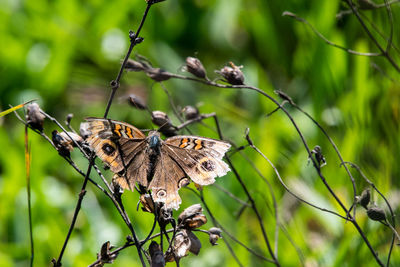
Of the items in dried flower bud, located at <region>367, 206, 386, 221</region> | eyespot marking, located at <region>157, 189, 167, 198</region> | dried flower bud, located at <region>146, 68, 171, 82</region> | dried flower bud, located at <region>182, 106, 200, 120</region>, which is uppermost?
dried flower bud, located at <region>146, 68, 171, 82</region>

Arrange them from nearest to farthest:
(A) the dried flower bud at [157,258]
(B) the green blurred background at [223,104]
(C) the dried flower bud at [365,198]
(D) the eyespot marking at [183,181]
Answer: (A) the dried flower bud at [157,258] < (C) the dried flower bud at [365,198] < (D) the eyespot marking at [183,181] < (B) the green blurred background at [223,104]

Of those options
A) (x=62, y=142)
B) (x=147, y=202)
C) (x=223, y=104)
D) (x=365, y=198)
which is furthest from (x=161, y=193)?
(x=223, y=104)

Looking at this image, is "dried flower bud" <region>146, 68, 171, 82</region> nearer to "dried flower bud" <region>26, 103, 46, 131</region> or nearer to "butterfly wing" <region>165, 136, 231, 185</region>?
"butterfly wing" <region>165, 136, 231, 185</region>

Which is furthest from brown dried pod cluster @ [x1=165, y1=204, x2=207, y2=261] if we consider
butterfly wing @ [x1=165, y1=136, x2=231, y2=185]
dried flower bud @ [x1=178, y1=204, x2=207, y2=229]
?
butterfly wing @ [x1=165, y1=136, x2=231, y2=185]

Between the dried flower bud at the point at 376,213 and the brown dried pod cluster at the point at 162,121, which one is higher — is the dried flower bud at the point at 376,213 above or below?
below

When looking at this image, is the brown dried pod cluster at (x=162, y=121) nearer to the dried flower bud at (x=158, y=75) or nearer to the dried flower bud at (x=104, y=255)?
the dried flower bud at (x=158, y=75)

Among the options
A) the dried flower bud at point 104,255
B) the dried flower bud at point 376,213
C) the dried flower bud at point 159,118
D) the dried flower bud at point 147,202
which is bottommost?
the dried flower bud at point 376,213

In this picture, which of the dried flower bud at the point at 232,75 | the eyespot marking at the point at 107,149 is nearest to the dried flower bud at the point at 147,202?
the eyespot marking at the point at 107,149
